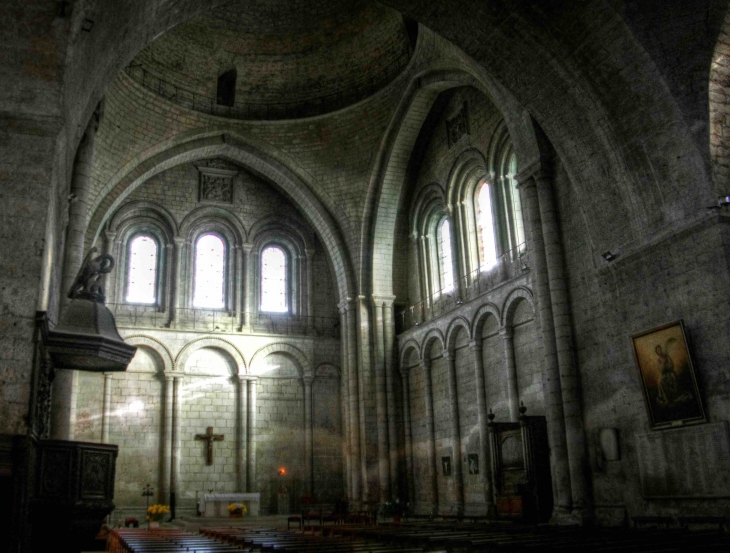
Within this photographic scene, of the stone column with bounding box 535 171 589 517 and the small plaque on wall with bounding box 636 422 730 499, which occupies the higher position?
the stone column with bounding box 535 171 589 517

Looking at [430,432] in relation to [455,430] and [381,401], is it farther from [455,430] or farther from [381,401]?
[381,401]

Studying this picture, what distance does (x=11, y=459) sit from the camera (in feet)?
26.3

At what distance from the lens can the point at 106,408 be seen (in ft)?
69.6

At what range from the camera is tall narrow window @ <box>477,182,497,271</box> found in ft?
64.0

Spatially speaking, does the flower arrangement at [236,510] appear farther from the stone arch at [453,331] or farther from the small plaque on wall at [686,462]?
the small plaque on wall at [686,462]

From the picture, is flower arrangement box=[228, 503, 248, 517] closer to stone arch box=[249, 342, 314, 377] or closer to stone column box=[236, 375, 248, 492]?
stone column box=[236, 375, 248, 492]

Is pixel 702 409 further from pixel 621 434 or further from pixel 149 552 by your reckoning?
pixel 149 552

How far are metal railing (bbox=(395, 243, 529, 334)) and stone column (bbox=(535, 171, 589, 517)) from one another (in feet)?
7.98

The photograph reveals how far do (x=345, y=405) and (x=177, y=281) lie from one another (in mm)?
6569

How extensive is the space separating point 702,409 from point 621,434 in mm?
1917

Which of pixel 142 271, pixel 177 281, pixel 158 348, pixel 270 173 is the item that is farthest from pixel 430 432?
pixel 142 271

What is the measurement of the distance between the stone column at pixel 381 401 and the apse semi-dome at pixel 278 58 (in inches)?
268

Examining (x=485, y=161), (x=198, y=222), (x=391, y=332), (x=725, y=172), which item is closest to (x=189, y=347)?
(x=198, y=222)

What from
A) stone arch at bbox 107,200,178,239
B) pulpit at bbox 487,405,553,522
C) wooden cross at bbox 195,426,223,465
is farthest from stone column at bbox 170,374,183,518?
pulpit at bbox 487,405,553,522
